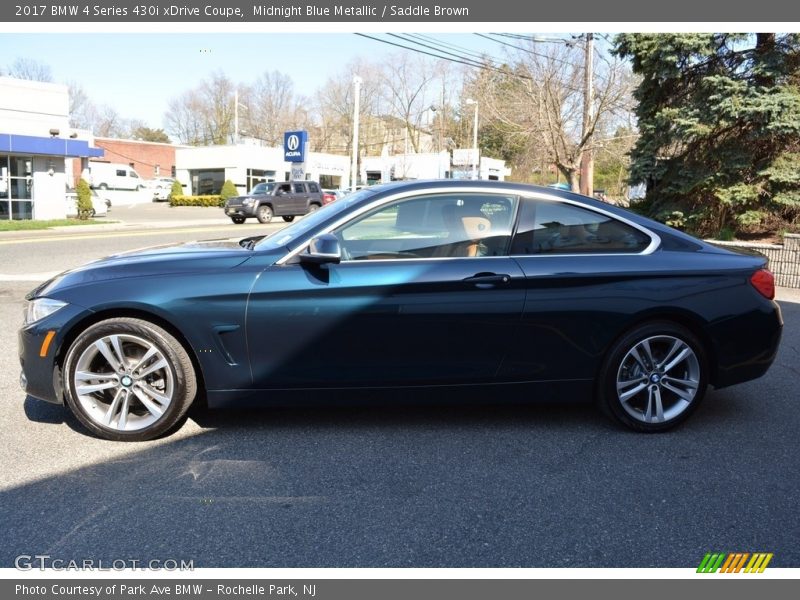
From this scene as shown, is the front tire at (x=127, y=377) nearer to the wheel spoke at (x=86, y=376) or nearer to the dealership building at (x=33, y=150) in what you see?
the wheel spoke at (x=86, y=376)

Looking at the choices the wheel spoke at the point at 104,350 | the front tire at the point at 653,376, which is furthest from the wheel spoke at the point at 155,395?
the front tire at the point at 653,376

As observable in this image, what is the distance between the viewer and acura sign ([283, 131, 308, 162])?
32013 millimetres

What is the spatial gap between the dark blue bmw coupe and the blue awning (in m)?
26.8

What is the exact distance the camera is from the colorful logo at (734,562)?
9.84ft

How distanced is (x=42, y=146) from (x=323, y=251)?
28772 mm

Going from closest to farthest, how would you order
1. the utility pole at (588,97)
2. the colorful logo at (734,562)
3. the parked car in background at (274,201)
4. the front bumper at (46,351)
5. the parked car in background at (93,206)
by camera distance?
the colorful logo at (734,562) → the front bumper at (46,351) → the utility pole at (588,97) → the parked car in background at (274,201) → the parked car in background at (93,206)

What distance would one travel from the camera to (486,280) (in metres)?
4.29

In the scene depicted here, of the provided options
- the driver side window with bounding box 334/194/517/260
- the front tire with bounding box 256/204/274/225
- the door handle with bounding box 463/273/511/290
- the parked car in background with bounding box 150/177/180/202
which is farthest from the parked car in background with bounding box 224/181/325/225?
the parked car in background with bounding box 150/177/180/202

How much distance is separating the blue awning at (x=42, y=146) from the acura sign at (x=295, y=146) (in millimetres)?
8789

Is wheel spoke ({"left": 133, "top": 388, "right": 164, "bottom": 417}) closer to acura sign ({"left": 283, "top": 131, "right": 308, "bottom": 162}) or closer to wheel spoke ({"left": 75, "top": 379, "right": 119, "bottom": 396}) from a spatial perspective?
wheel spoke ({"left": 75, "top": 379, "right": 119, "bottom": 396})

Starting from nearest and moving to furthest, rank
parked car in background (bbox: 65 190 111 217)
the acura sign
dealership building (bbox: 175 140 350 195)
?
parked car in background (bbox: 65 190 111 217) → the acura sign → dealership building (bbox: 175 140 350 195)

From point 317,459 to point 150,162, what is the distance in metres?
75.9

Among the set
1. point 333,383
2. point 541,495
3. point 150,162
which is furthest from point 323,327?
point 150,162

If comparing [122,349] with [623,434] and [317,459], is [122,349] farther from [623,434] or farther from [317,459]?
[623,434]
